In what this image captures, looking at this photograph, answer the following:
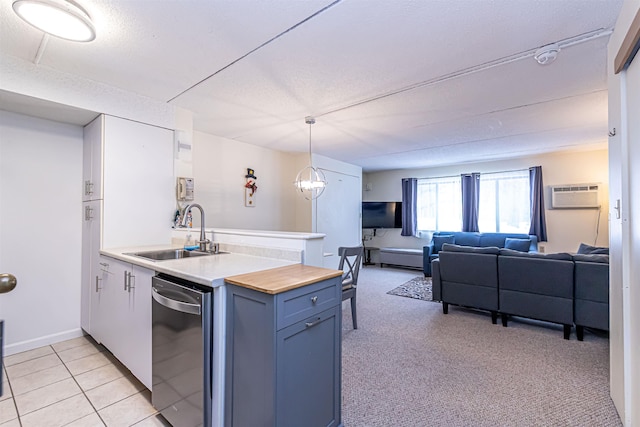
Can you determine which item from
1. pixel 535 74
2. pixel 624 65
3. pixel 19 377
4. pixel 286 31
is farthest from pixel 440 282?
pixel 19 377

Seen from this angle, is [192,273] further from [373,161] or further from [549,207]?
[549,207]

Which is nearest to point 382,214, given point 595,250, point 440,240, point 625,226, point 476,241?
point 440,240

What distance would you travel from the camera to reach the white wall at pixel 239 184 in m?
3.92

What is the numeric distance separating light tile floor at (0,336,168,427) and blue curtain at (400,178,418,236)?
20.0 ft

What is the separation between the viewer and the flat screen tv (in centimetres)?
717

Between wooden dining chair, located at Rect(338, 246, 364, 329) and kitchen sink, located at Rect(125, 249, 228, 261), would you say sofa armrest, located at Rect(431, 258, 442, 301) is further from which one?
kitchen sink, located at Rect(125, 249, 228, 261)

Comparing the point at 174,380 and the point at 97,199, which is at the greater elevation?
the point at 97,199

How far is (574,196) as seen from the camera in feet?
17.2

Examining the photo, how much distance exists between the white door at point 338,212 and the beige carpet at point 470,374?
→ 2.21m

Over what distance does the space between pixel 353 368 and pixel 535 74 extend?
9.44 feet

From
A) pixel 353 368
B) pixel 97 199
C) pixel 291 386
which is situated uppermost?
pixel 97 199

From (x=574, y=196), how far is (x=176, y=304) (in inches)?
259

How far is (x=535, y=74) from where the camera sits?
7.98ft

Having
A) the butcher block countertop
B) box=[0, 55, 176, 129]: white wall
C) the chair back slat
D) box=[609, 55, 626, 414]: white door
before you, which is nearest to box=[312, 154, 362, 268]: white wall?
the chair back slat
